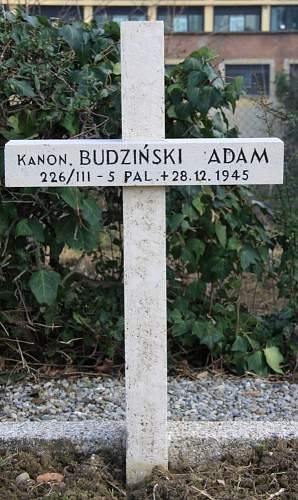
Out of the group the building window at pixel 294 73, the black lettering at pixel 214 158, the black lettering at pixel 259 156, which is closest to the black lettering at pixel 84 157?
the black lettering at pixel 214 158

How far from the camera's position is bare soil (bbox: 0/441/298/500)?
8.11 ft

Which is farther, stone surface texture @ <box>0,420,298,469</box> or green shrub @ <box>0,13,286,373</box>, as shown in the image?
green shrub @ <box>0,13,286,373</box>

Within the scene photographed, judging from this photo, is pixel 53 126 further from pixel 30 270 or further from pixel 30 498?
pixel 30 498

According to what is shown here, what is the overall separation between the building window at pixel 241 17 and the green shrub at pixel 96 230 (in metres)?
32.8

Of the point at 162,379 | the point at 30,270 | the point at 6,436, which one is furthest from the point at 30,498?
the point at 30,270

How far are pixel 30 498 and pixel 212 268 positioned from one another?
1.94 metres

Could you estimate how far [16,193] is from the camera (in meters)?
3.76

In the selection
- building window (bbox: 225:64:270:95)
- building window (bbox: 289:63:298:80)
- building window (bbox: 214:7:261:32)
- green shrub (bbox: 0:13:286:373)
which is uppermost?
building window (bbox: 214:7:261:32)

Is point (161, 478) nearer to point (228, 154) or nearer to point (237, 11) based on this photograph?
point (228, 154)

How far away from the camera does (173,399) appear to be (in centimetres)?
372

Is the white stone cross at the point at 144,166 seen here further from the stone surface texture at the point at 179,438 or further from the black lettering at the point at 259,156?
the stone surface texture at the point at 179,438

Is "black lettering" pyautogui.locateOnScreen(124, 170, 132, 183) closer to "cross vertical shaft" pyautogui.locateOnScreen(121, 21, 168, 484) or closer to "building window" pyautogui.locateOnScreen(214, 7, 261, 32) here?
"cross vertical shaft" pyautogui.locateOnScreen(121, 21, 168, 484)

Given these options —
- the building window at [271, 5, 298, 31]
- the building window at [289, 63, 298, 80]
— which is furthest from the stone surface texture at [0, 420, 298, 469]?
the building window at [271, 5, 298, 31]

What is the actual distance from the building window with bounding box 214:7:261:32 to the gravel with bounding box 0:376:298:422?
33.3 meters
